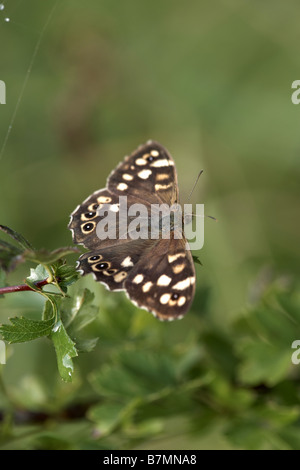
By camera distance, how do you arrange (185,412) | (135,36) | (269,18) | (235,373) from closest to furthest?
(185,412) → (235,373) → (269,18) → (135,36)

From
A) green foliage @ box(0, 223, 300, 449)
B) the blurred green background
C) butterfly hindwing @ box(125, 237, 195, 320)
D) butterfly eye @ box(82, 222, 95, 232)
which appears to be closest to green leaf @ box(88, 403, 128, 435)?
green foliage @ box(0, 223, 300, 449)

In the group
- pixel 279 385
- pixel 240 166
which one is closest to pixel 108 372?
pixel 279 385

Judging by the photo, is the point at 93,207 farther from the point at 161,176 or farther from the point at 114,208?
the point at 161,176

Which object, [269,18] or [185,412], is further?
[269,18]

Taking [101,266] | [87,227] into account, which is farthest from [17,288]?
[87,227]

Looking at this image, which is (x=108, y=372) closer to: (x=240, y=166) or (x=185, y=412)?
(x=185, y=412)
